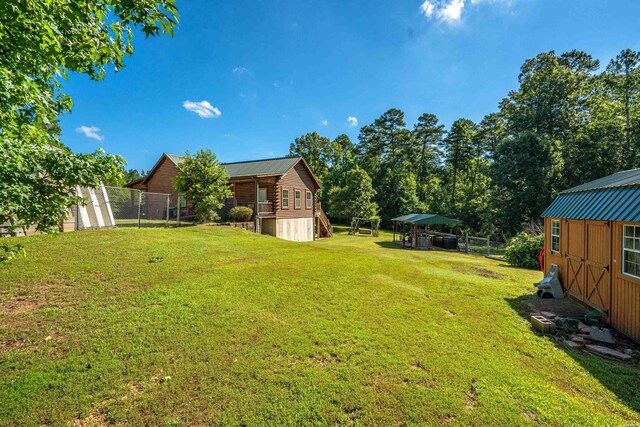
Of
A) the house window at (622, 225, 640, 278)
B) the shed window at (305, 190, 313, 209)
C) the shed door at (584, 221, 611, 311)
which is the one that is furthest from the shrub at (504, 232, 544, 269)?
the shed window at (305, 190, 313, 209)

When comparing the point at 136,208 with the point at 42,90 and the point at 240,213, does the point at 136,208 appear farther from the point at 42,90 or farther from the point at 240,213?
the point at 42,90

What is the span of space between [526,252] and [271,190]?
51.9 ft

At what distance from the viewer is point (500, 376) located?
389 centimetres

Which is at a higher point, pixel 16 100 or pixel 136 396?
pixel 16 100

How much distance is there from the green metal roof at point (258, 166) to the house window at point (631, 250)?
17335 millimetres

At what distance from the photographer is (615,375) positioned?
13.4ft

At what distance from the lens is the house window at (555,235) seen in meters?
8.53

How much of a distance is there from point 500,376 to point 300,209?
19453mm

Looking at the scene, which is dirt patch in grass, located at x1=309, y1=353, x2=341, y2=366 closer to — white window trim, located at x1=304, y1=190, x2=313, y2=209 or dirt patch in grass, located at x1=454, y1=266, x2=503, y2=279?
dirt patch in grass, located at x1=454, y1=266, x2=503, y2=279

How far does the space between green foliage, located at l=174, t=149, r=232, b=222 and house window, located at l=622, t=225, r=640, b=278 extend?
1629cm

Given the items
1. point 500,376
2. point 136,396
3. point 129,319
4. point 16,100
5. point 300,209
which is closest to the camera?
point 16,100

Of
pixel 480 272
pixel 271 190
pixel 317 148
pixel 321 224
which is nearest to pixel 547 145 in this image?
pixel 480 272

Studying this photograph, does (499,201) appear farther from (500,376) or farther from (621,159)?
(500,376)

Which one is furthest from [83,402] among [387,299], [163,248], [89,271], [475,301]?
[475,301]
